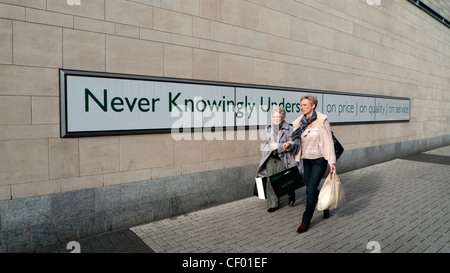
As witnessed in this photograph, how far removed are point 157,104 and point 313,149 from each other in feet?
7.66

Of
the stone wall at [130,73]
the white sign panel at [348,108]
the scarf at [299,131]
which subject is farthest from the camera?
the white sign panel at [348,108]

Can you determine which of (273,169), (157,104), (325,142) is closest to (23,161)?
(157,104)

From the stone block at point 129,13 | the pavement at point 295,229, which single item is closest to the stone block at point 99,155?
the pavement at point 295,229

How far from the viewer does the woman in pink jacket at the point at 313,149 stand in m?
4.25

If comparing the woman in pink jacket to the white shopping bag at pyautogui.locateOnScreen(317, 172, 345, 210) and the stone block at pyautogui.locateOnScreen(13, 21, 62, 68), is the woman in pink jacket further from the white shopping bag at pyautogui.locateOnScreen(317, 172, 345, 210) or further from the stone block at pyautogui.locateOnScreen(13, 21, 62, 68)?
the stone block at pyautogui.locateOnScreen(13, 21, 62, 68)

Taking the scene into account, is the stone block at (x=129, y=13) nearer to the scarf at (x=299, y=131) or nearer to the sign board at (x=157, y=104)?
the sign board at (x=157, y=104)

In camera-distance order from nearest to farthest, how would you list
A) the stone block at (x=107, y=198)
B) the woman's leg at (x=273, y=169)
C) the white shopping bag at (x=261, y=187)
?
the stone block at (x=107, y=198)
the white shopping bag at (x=261, y=187)
the woman's leg at (x=273, y=169)

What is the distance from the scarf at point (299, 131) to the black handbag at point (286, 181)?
323 mm

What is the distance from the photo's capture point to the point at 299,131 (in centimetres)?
454

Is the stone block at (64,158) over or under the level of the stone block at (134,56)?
under

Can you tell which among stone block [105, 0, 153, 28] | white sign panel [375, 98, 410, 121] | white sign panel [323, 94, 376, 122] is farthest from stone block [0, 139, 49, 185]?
white sign panel [375, 98, 410, 121]

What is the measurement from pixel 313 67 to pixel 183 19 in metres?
3.67

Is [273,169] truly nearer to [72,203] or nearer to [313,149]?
[313,149]

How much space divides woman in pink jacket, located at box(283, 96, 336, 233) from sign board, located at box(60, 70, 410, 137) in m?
1.60
